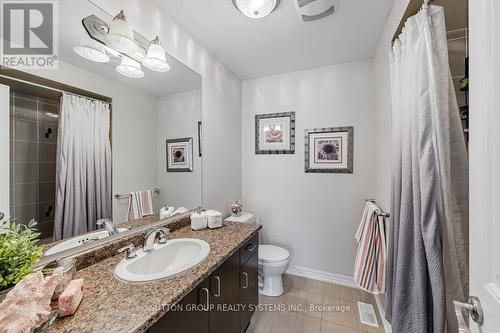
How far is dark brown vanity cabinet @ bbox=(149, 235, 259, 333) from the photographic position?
854 millimetres

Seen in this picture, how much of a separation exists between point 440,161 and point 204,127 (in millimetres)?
1649

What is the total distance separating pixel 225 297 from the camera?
1210mm

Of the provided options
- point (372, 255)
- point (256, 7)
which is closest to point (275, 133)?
point (256, 7)

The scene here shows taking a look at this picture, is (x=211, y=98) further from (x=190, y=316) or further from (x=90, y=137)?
(x=190, y=316)

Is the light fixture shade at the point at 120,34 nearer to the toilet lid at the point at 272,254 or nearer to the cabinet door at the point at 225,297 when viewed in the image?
the cabinet door at the point at 225,297

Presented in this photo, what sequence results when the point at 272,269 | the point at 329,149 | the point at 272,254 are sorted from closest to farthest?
the point at 272,269, the point at 272,254, the point at 329,149

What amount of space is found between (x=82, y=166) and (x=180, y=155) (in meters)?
0.69

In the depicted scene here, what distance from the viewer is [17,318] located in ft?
1.79

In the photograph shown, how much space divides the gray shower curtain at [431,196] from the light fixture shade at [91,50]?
5.36 ft

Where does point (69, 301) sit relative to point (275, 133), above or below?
below

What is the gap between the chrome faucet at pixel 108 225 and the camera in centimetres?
116

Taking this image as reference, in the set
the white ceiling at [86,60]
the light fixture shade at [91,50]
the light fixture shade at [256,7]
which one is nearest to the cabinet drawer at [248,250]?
the white ceiling at [86,60]

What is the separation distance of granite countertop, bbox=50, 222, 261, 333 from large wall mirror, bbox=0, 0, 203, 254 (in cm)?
28
